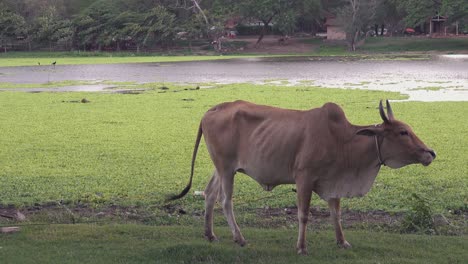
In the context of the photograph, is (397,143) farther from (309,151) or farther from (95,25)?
(95,25)

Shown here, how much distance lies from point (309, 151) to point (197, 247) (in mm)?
1293

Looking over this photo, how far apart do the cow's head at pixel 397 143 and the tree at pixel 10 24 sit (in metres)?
67.8

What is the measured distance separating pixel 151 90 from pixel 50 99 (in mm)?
4652

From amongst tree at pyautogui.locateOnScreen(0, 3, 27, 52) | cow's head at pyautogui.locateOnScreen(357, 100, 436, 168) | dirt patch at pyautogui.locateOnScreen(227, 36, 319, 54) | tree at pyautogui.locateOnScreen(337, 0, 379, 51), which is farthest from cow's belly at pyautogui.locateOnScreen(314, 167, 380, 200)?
tree at pyautogui.locateOnScreen(0, 3, 27, 52)

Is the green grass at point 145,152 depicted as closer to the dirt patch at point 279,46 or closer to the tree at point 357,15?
the tree at point 357,15

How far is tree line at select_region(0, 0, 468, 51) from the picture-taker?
6438 centimetres

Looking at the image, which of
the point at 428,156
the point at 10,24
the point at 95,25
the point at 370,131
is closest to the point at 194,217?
the point at 370,131

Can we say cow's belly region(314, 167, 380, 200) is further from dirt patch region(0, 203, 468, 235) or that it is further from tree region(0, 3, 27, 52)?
tree region(0, 3, 27, 52)

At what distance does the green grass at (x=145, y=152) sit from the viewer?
9.02m

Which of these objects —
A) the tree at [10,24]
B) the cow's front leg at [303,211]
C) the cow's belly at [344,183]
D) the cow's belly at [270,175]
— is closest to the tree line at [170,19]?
the tree at [10,24]

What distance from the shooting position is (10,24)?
2734 inches

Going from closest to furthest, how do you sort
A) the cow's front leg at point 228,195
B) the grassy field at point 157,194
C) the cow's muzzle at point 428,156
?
the cow's muzzle at point 428,156
the grassy field at point 157,194
the cow's front leg at point 228,195

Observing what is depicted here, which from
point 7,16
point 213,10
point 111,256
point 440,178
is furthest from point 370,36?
point 111,256

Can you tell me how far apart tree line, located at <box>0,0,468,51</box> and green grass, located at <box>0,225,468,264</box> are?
189 feet
